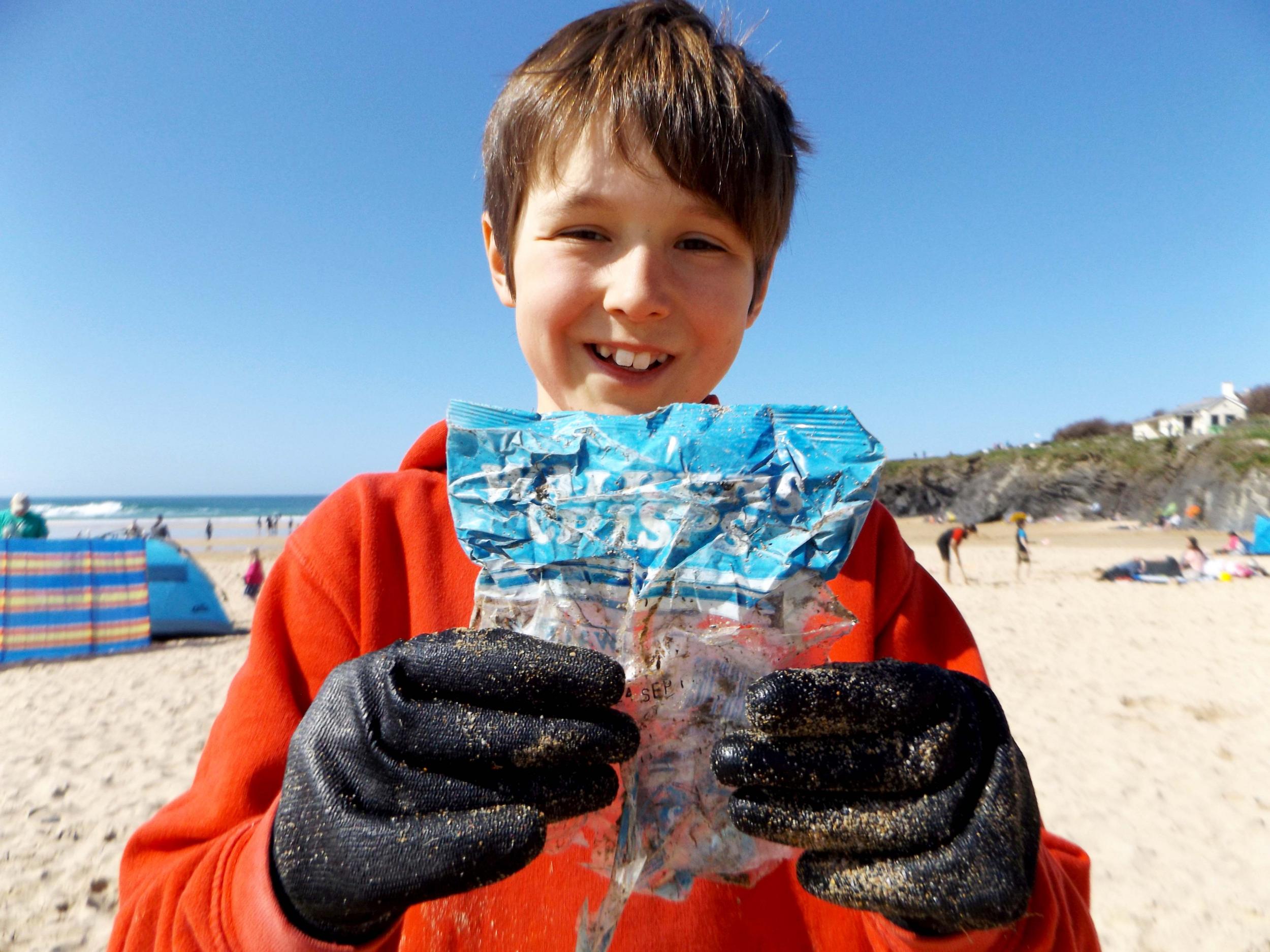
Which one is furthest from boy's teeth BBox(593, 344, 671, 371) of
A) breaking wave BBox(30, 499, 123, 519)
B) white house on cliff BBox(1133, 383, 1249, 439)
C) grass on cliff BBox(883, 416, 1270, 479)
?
white house on cliff BBox(1133, 383, 1249, 439)

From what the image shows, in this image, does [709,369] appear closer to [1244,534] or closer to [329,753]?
[329,753]

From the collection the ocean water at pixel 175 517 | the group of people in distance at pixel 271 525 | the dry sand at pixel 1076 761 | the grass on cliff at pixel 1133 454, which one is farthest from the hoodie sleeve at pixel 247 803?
the group of people in distance at pixel 271 525

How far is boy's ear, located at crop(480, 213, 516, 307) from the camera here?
1.53 meters

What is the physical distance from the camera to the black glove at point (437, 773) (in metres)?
0.81

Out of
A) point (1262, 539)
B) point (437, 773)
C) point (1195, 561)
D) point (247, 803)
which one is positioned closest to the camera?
point (437, 773)

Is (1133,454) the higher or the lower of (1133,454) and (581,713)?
the higher

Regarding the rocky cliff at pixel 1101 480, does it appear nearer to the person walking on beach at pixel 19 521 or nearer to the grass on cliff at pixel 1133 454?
the grass on cliff at pixel 1133 454

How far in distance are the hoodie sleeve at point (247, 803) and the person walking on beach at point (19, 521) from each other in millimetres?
10033

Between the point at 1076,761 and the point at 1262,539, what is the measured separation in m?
19.2

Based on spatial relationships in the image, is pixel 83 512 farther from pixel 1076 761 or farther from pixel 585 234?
pixel 585 234

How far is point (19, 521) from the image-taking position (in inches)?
351

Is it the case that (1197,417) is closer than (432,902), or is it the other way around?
(432,902)

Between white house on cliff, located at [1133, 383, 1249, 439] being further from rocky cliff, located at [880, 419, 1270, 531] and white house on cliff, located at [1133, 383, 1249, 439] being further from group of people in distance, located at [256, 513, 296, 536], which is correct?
group of people in distance, located at [256, 513, 296, 536]

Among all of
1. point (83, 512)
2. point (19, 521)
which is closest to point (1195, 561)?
point (19, 521)
